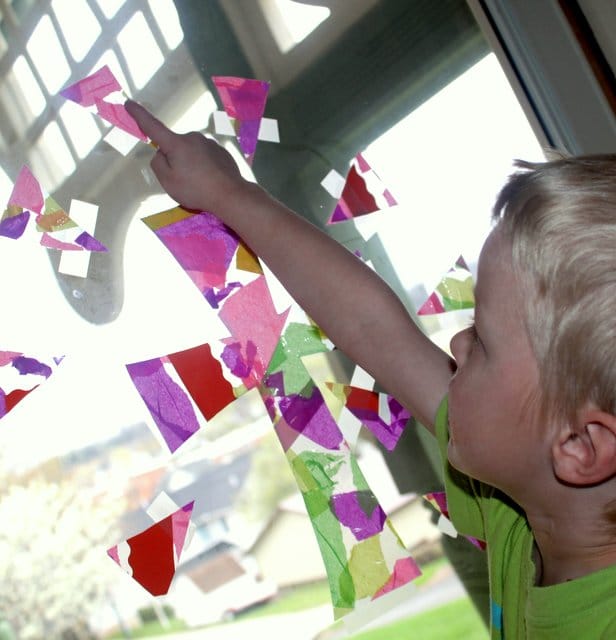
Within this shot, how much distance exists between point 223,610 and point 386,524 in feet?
0.57

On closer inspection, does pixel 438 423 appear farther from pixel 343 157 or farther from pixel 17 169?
pixel 17 169

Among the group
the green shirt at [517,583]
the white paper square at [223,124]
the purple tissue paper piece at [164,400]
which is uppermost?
the white paper square at [223,124]

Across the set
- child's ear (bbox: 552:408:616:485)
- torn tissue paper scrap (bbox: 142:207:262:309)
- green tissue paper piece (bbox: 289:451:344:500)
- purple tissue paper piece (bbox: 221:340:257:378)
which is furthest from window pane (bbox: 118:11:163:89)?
child's ear (bbox: 552:408:616:485)

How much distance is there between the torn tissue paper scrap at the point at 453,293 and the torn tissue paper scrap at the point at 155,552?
36 centimetres

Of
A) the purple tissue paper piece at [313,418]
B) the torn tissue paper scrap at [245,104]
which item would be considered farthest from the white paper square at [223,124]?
the purple tissue paper piece at [313,418]

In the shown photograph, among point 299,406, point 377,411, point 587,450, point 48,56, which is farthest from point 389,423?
point 48,56

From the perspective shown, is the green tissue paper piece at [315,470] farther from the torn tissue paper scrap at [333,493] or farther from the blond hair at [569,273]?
the blond hair at [569,273]

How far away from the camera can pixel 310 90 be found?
0.92m

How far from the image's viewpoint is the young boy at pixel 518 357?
0.72 m

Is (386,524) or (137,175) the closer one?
(137,175)

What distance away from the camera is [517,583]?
0.86m

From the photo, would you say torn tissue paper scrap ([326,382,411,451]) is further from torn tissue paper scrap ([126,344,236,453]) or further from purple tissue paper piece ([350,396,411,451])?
torn tissue paper scrap ([126,344,236,453])

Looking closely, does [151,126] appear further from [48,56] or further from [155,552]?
[155,552]

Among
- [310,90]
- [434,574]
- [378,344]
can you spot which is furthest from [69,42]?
[434,574]
